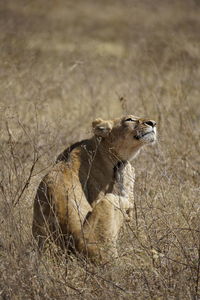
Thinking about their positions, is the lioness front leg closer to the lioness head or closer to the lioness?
the lioness

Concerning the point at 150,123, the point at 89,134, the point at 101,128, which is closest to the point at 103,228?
the point at 101,128

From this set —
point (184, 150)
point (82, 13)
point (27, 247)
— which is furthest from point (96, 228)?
point (82, 13)

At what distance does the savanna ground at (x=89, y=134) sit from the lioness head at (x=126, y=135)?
0.35 metres

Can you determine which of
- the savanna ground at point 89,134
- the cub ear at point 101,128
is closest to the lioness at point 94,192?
the cub ear at point 101,128

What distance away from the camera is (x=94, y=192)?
5801mm

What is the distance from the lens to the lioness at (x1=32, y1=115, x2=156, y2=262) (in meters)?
5.09

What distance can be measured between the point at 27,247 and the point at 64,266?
32cm

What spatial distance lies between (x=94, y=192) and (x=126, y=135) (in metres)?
0.85

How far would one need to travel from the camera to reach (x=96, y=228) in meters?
5.12

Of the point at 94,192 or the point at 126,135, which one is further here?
the point at 126,135

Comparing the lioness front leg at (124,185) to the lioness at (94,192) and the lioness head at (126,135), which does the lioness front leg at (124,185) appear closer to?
the lioness at (94,192)

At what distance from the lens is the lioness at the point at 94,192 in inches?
200

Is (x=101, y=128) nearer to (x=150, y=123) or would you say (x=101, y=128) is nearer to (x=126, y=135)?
(x=126, y=135)

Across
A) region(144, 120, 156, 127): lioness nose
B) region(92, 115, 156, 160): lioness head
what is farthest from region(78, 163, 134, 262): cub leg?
region(144, 120, 156, 127): lioness nose
